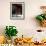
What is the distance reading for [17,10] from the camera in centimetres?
313

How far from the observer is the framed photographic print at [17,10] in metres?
3.12

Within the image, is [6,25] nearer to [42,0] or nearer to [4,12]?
[4,12]

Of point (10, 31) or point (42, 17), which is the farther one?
point (42, 17)

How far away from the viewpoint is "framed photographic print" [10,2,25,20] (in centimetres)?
312

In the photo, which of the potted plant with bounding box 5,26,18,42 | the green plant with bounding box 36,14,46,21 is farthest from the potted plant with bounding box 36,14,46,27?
the potted plant with bounding box 5,26,18,42

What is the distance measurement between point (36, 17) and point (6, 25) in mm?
570

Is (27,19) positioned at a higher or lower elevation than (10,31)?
higher

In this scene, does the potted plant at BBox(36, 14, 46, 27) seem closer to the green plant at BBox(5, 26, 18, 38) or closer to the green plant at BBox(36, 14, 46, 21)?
the green plant at BBox(36, 14, 46, 21)

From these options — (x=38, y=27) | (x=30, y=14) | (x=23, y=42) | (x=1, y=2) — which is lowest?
(x=23, y=42)

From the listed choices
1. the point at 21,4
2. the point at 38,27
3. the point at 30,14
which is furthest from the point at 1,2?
the point at 38,27

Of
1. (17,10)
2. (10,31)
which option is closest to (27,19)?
(17,10)

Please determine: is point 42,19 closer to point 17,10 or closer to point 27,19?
point 27,19

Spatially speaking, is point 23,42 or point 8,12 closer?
point 23,42

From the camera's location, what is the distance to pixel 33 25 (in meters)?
3.12
